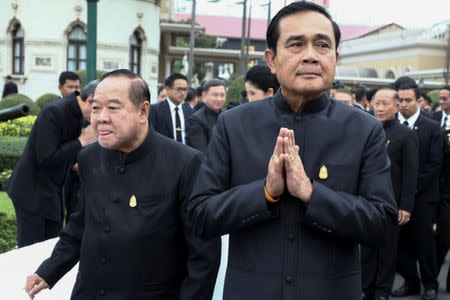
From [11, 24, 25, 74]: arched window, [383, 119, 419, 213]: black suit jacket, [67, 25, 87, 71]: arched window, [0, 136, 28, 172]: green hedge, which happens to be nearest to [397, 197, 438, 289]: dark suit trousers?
[383, 119, 419, 213]: black suit jacket

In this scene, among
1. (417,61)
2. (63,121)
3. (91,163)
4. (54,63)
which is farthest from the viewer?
(417,61)

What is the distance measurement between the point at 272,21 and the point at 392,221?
2.64 ft

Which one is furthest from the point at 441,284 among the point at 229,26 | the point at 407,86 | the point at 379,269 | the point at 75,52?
the point at 229,26

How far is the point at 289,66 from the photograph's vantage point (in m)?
2.47

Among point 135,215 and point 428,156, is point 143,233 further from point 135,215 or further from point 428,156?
point 428,156

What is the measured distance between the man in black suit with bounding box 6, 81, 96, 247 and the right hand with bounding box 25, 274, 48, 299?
2292 millimetres

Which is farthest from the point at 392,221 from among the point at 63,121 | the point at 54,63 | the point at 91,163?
the point at 54,63

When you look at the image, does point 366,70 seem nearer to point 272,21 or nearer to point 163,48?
point 163,48

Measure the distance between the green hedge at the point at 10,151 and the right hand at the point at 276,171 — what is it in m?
9.45

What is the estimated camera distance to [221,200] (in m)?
2.43

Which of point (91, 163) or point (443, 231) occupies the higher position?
point (91, 163)

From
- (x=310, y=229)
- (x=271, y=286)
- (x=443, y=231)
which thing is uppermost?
(x=310, y=229)

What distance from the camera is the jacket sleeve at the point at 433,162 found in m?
7.19

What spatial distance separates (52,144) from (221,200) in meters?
3.53
